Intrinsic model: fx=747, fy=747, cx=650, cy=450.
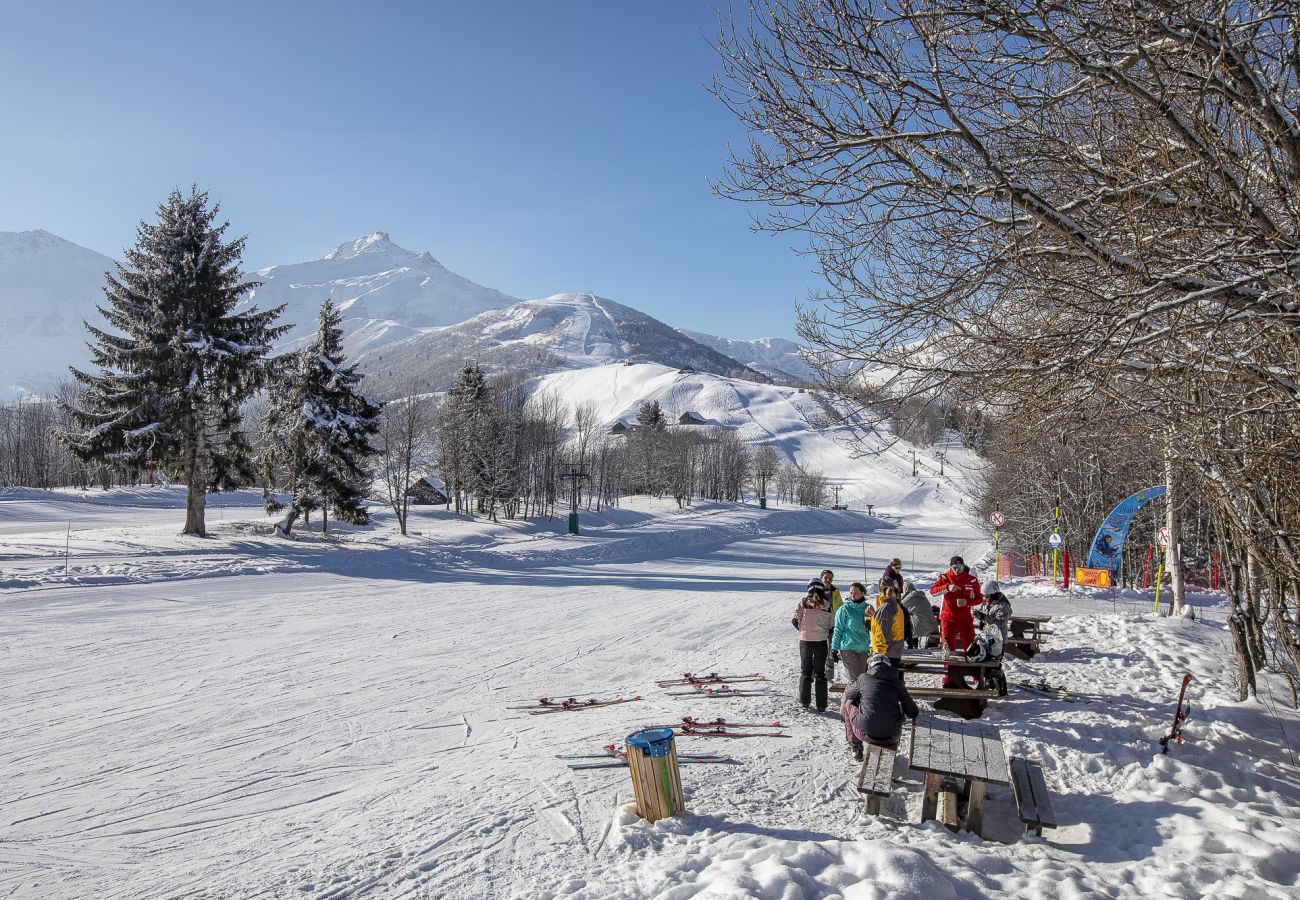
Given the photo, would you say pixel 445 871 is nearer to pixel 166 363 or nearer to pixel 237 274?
pixel 166 363

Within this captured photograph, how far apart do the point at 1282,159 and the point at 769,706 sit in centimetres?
724

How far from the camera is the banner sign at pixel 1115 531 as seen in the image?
19294 mm

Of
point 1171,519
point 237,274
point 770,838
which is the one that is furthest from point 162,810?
point 237,274

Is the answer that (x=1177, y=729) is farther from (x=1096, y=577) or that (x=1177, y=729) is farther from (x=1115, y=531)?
(x=1096, y=577)

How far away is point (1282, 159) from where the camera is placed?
15.3 feet

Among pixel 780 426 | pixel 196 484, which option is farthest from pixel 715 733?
pixel 780 426

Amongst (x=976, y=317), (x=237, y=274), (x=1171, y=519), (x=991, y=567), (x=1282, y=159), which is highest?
(x=237, y=274)

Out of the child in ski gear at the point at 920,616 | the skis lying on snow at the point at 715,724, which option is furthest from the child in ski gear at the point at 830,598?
the skis lying on snow at the point at 715,724

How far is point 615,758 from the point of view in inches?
288

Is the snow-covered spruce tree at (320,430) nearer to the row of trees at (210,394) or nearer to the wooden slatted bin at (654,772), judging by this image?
the row of trees at (210,394)

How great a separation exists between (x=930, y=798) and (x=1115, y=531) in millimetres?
18357

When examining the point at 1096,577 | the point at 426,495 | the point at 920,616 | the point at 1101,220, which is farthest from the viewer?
the point at 426,495

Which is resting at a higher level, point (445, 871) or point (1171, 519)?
point (1171, 519)

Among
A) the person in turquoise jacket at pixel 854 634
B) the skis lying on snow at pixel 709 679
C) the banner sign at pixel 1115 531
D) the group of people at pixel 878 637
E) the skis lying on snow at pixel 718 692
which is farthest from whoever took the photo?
the banner sign at pixel 1115 531
